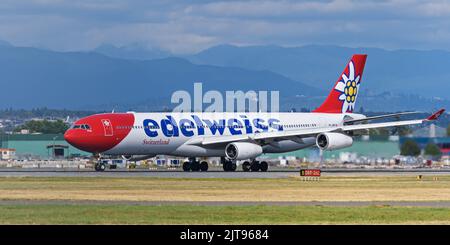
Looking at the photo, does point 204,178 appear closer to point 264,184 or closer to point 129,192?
point 264,184

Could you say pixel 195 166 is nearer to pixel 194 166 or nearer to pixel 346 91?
pixel 194 166

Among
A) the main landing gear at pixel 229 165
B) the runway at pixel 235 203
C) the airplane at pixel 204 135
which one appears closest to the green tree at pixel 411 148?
the airplane at pixel 204 135

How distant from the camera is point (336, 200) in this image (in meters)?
48.4

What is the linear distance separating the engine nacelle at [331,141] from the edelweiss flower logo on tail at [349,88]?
11.0m

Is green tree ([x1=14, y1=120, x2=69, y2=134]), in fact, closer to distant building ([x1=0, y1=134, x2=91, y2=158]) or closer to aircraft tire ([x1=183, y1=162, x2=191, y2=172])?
distant building ([x1=0, y1=134, x2=91, y2=158])

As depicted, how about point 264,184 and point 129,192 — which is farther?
point 264,184

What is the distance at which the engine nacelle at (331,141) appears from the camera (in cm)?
8156

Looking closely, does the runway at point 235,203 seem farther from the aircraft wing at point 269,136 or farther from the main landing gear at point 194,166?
the main landing gear at point 194,166

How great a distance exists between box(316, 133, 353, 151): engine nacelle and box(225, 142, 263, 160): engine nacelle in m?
4.36

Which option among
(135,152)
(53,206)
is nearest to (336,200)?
(53,206)

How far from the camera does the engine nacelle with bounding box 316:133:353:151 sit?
81562 mm

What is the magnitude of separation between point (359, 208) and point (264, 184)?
60.1 feet

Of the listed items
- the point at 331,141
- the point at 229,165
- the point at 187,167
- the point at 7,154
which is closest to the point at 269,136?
the point at 229,165
